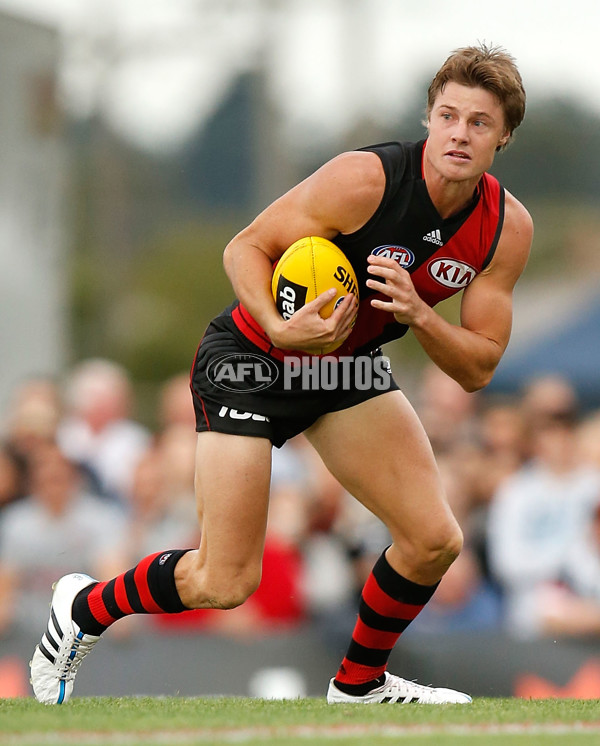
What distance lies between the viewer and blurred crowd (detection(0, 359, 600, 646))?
8609mm

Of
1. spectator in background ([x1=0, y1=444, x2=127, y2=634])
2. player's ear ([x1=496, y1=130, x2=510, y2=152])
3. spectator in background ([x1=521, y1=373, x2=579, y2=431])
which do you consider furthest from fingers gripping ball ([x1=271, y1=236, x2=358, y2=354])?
spectator in background ([x1=521, y1=373, x2=579, y2=431])

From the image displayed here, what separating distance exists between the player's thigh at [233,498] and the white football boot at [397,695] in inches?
39.2

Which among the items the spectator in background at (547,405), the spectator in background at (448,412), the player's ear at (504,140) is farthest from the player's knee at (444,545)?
the spectator in background at (448,412)

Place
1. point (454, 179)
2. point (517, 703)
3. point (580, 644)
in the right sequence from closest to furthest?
point (454, 179) → point (517, 703) → point (580, 644)

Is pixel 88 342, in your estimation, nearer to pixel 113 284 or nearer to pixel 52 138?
pixel 113 284

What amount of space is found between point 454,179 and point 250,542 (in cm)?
176

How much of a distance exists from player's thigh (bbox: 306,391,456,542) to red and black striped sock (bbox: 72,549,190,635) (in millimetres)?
866

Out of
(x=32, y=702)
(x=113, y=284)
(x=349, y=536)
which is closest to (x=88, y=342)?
(x=113, y=284)

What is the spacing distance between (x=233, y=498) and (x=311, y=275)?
1.02 m

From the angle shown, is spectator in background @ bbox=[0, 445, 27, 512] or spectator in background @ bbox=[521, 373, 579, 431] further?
spectator in background @ bbox=[521, 373, 579, 431]

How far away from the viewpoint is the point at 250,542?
566 cm

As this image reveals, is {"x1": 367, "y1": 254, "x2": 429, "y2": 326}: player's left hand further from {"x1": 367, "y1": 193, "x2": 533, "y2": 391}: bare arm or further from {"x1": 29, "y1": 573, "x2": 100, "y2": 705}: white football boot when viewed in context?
{"x1": 29, "y1": 573, "x2": 100, "y2": 705}: white football boot

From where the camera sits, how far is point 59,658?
19.7 ft

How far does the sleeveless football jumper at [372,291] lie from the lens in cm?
552
